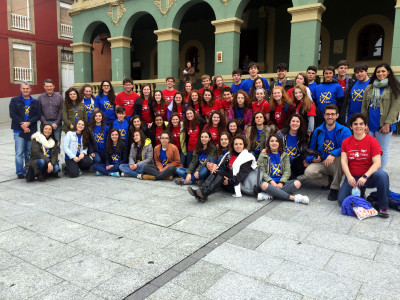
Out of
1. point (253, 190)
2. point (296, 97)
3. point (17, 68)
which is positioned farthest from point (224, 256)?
point (17, 68)

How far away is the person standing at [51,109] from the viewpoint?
6520mm

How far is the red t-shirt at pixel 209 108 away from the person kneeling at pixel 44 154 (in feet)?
9.54

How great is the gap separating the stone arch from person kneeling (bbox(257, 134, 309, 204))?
921 centimetres

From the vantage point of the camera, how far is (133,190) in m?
5.41

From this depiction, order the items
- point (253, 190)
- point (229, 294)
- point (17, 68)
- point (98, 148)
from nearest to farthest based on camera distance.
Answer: point (229, 294) < point (253, 190) < point (98, 148) < point (17, 68)

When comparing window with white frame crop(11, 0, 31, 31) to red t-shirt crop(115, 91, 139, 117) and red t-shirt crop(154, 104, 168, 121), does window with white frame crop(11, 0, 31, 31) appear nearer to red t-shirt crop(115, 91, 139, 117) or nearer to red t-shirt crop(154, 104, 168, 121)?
red t-shirt crop(115, 91, 139, 117)

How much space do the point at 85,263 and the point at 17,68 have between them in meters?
18.2

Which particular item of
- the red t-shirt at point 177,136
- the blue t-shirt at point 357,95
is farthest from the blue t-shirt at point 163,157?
the blue t-shirt at point 357,95

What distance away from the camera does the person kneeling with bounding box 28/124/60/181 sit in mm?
5992

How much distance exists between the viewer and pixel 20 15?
58.9ft

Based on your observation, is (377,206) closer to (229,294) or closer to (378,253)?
(378,253)

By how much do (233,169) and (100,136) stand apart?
3050 mm

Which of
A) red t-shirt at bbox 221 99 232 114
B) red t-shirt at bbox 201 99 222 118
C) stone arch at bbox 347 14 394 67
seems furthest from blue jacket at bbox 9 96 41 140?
stone arch at bbox 347 14 394 67

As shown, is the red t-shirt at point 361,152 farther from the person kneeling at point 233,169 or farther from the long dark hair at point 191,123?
the long dark hair at point 191,123
